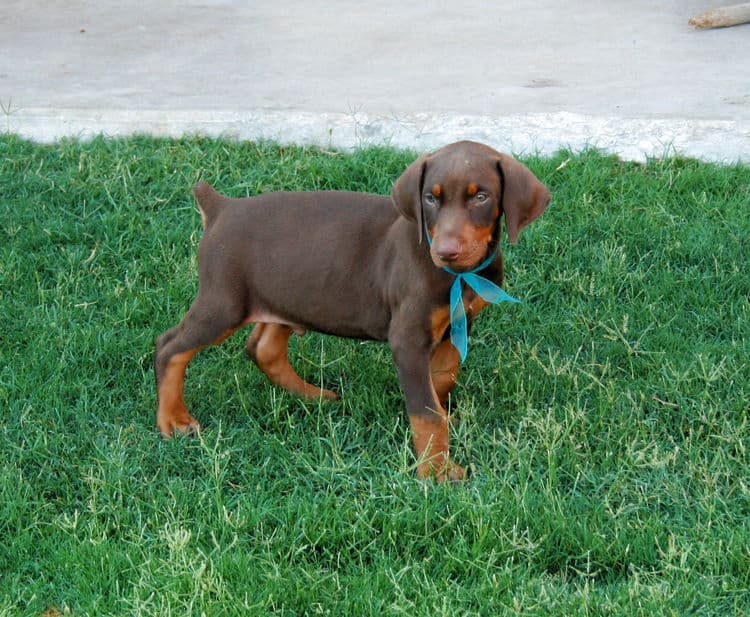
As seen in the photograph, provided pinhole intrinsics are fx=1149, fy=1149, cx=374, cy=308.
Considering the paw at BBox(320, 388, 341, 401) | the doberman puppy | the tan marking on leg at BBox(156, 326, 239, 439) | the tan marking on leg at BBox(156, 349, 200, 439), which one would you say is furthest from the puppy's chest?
the tan marking on leg at BBox(156, 349, 200, 439)

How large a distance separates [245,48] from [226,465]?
5301 mm

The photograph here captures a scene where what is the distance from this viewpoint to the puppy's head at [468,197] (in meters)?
4.17

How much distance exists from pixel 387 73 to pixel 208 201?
3687mm

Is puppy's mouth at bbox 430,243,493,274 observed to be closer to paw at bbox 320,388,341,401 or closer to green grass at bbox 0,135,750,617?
green grass at bbox 0,135,750,617

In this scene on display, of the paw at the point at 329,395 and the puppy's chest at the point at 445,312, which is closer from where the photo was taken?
the puppy's chest at the point at 445,312

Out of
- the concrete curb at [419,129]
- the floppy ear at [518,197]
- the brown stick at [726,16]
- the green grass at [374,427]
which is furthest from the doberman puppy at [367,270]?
the brown stick at [726,16]

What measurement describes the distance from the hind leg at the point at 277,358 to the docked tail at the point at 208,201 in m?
0.57

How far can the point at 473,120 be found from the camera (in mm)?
7191

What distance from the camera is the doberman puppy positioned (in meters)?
4.27

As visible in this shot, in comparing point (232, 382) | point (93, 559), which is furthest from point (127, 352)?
point (93, 559)

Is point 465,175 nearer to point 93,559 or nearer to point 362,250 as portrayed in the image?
point 362,250

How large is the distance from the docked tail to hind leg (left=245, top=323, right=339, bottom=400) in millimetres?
573

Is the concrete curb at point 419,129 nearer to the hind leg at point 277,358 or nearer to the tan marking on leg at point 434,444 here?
the hind leg at point 277,358

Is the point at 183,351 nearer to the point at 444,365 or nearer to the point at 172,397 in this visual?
the point at 172,397
